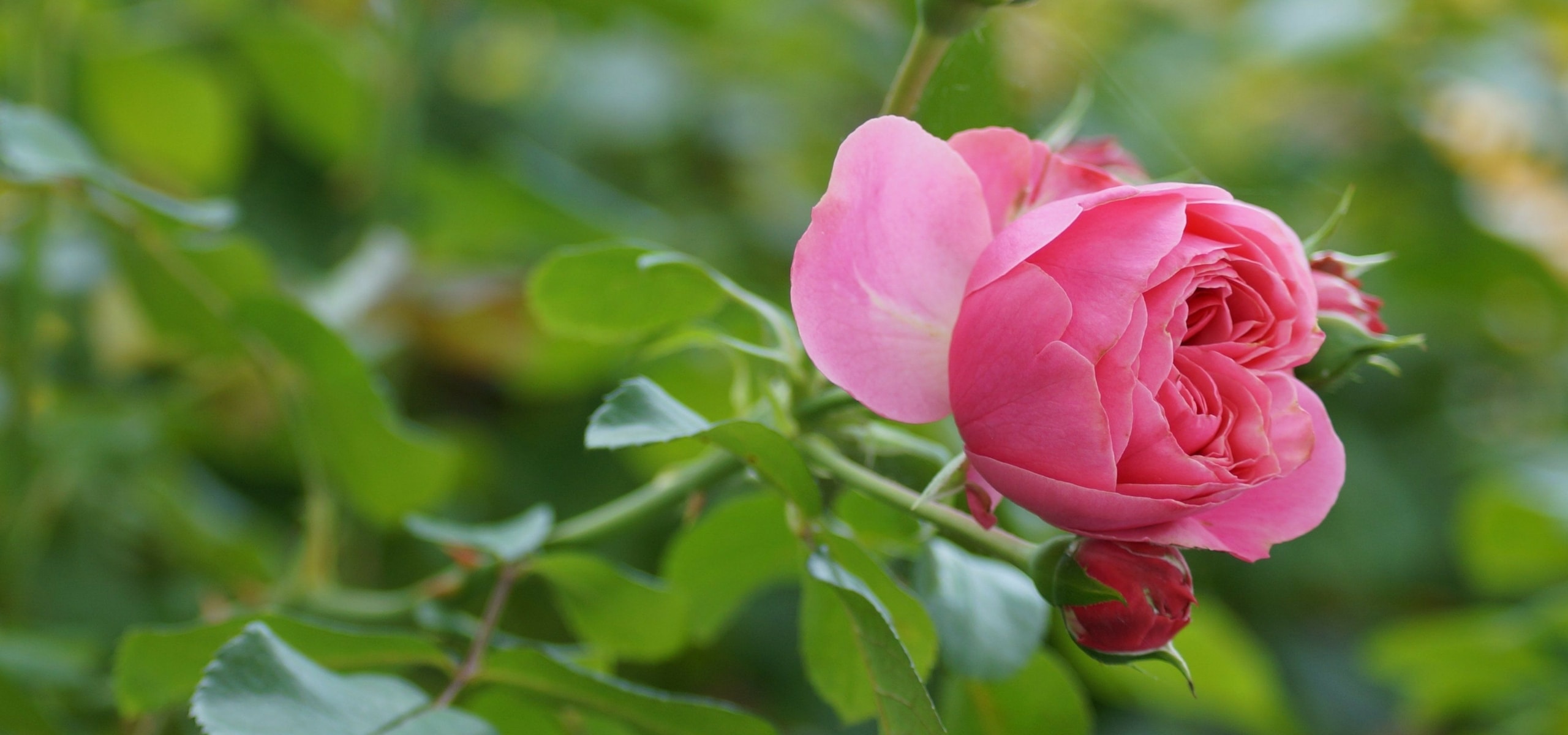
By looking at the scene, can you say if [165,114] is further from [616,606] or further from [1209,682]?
[1209,682]

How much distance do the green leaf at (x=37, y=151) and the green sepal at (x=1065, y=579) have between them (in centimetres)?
38

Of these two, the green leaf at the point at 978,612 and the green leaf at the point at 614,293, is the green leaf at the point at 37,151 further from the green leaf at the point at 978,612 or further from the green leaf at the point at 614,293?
the green leaf at the point at 978,612

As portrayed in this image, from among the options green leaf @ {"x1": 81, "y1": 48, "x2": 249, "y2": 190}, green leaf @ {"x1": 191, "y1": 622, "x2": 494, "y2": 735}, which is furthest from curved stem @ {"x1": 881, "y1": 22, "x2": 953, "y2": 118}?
green leaf @ {"x1": 81, "y1": 48, "x2": 249, "y2": 190}

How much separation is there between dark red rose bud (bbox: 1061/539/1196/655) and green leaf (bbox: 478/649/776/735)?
118 mm

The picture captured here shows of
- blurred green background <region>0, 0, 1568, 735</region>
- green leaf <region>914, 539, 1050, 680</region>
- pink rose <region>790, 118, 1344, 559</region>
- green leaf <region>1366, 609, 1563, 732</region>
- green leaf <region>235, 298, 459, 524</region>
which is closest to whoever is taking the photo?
pink rose <region>790, 118, 1344, 559</region>

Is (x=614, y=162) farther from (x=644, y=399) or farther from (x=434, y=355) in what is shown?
(x=644, y=399)

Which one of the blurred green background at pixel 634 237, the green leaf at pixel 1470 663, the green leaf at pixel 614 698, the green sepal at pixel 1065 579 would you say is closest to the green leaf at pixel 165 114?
the blurred green background at pixel 634 237

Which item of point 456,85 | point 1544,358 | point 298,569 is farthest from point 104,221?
point 1544,358

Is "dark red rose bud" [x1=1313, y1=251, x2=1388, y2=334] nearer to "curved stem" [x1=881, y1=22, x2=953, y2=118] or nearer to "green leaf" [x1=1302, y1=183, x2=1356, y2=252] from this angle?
"green leaf" [x1=1302, y1=183, x2=1356, y2=252]

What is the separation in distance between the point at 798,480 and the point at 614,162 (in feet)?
3.15

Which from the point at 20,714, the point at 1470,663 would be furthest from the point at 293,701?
the point at 1470,663

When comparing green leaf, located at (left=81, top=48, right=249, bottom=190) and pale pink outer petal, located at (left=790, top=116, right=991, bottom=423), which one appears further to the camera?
green leaf, located at (left=81, top=48, right=249, bottom=190)

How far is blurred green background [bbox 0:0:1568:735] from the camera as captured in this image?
586mm

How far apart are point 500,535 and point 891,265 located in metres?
0.23
